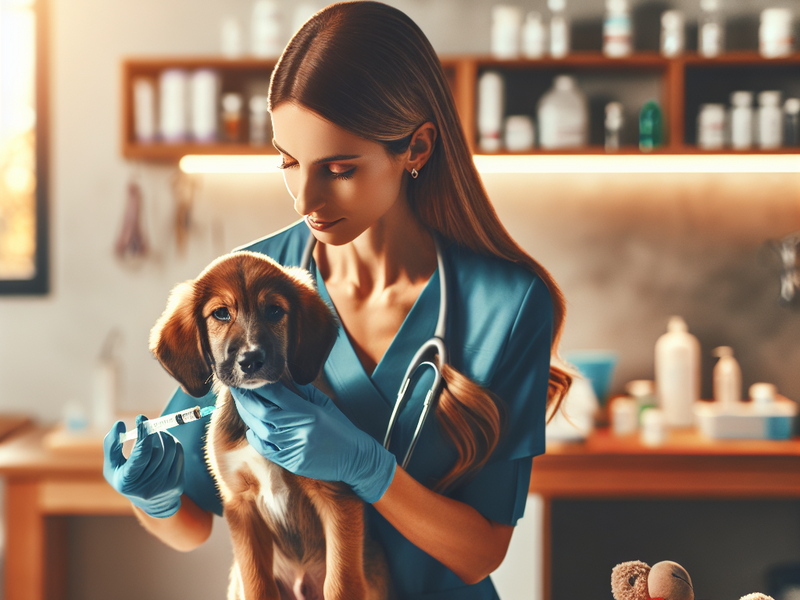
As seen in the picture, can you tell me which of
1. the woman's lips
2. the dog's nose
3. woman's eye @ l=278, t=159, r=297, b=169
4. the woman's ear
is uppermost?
the woman's ear

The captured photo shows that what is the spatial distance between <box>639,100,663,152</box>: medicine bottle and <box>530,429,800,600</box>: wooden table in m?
1.16

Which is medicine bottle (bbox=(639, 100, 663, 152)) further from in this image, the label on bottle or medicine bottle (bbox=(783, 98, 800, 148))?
medicine bottle (bbox=(783, 98, 800, 148))

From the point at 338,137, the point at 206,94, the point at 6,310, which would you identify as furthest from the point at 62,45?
the point at 338,137

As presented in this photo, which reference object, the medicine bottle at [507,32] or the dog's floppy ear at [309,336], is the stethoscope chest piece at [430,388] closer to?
the dog's floppy ear at [309,336]

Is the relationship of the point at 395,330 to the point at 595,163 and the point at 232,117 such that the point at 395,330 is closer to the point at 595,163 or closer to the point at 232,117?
the point at 232,117

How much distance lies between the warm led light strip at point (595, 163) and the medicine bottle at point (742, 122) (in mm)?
56

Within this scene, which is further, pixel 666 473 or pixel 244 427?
pixel 666 473

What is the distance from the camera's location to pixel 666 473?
242 centimetres

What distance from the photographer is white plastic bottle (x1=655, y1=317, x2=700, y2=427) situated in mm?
2773

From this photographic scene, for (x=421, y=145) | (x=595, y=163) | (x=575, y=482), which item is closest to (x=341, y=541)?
(x=421, y=145)

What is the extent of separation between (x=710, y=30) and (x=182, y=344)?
8.73 feet

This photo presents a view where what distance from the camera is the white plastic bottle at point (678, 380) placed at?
2.77 meters

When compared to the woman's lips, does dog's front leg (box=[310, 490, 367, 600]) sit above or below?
below

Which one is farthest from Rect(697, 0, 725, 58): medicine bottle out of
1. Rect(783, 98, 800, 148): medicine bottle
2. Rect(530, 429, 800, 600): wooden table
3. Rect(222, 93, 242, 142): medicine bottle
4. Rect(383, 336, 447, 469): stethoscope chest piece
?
Rect(383, 336, 447, 469): stethoscope chest piece
